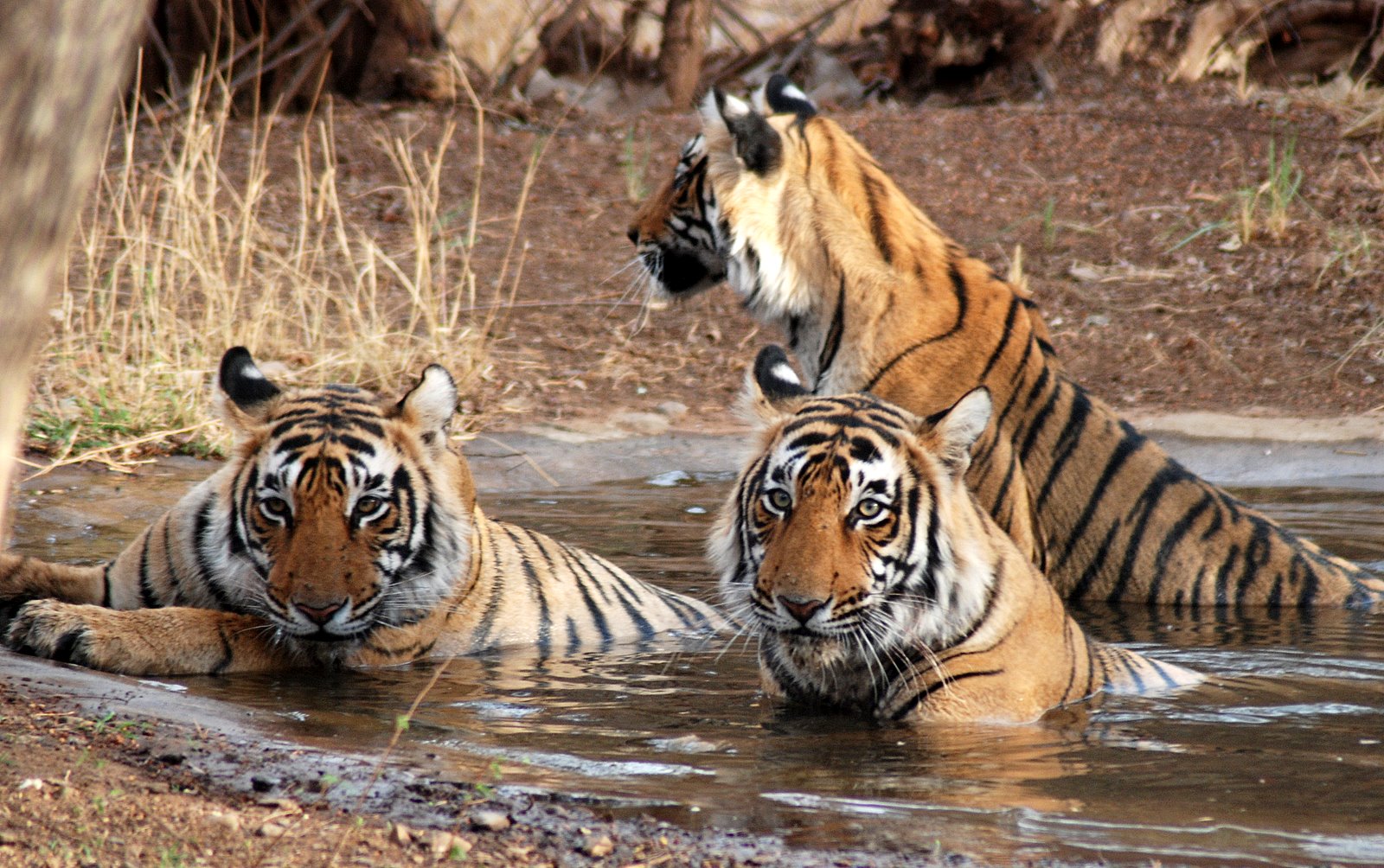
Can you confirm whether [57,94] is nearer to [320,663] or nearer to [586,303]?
[320,663]

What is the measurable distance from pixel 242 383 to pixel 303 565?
64cm

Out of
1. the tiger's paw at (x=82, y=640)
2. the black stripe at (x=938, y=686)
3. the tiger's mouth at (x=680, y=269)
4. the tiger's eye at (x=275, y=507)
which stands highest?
the tiger's mouth at (x=680, y=269)

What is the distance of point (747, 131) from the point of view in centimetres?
556

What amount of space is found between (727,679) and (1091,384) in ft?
15.5

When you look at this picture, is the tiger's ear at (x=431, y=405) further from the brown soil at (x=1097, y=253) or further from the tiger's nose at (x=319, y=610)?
A: the brown soil at (x=1097, y=253)

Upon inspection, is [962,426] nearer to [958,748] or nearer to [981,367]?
[958,748]

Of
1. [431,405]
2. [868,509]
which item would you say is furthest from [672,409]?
[868,509]

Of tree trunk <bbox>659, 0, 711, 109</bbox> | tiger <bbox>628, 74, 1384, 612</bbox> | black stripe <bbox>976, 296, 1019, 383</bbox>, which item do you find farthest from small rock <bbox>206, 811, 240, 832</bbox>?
tree trunk <bbox>659, 0, 711, 109</bbox>

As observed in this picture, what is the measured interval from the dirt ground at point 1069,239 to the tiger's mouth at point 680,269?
8.9 inches

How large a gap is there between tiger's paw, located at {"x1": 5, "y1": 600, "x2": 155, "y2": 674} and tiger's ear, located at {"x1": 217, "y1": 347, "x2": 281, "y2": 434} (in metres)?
0.60

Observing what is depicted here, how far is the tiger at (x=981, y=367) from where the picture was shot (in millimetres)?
5223

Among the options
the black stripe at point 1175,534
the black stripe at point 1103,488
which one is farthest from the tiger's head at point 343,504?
the black stripe at point 1175,534

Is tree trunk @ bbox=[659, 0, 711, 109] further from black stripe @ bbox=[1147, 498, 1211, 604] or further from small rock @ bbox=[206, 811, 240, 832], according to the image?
small rock @ bbox=[206, 811, 240, 832]

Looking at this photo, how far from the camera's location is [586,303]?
9539 mm
